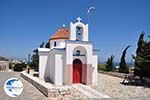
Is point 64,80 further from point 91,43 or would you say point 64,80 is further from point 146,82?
point 146,82

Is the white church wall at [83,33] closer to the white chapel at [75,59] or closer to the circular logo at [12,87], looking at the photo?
the white chapel at [75,59]

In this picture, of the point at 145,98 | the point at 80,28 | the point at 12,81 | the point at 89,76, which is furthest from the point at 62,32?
the point at 12,81

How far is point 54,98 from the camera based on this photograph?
16.0 m

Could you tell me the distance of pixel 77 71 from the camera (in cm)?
2503

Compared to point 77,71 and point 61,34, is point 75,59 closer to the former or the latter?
point 77,71

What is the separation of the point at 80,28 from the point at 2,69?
31306 mm

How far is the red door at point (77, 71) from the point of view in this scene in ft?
81.4

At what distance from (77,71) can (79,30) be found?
440 centimetres

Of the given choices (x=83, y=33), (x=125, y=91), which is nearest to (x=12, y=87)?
(x=125, y=91)

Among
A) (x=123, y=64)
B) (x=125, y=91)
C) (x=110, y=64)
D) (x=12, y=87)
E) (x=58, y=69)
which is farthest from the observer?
(x=110, y=64)

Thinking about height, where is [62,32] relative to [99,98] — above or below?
above

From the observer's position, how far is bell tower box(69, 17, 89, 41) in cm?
2458

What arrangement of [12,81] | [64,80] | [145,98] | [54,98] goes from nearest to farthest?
[12,81], [54,98], [145,98], [64,80]

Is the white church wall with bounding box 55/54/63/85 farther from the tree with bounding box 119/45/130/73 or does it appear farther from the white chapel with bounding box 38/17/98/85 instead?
the tree with bounding box 119/45/130/73
